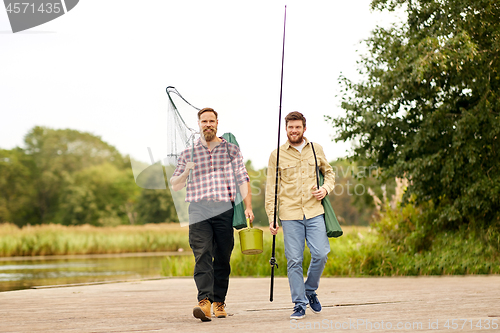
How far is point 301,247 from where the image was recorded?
15.5 feet

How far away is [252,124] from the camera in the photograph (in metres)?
6.07

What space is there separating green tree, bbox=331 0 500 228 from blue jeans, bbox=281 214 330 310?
5352 mm

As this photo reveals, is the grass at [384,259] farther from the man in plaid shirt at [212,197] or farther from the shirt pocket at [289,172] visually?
the shirt pocket at [289,172]

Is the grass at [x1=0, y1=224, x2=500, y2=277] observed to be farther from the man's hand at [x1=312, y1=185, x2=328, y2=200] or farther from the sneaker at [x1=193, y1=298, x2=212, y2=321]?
the sneaker at [x1=193, y1=298, x2=212, y2=321]

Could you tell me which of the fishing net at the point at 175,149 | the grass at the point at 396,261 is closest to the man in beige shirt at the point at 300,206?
the fishing net at the point at 175,149

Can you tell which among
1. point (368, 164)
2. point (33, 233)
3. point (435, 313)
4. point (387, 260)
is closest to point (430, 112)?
point (368, 164)

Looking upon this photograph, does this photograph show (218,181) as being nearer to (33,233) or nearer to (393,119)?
(393,119)

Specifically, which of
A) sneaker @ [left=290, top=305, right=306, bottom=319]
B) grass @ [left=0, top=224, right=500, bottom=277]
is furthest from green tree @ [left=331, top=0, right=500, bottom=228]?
sneaker @ [left=290, top=305, right=306, bottom=319]

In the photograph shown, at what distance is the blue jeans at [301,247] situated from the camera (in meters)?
4.62

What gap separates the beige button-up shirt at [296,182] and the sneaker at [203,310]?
3.26 feet

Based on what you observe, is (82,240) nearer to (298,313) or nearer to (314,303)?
(314,303)

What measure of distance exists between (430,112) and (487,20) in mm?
2069

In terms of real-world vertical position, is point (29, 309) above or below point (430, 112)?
below

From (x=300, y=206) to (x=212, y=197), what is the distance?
0.83m
